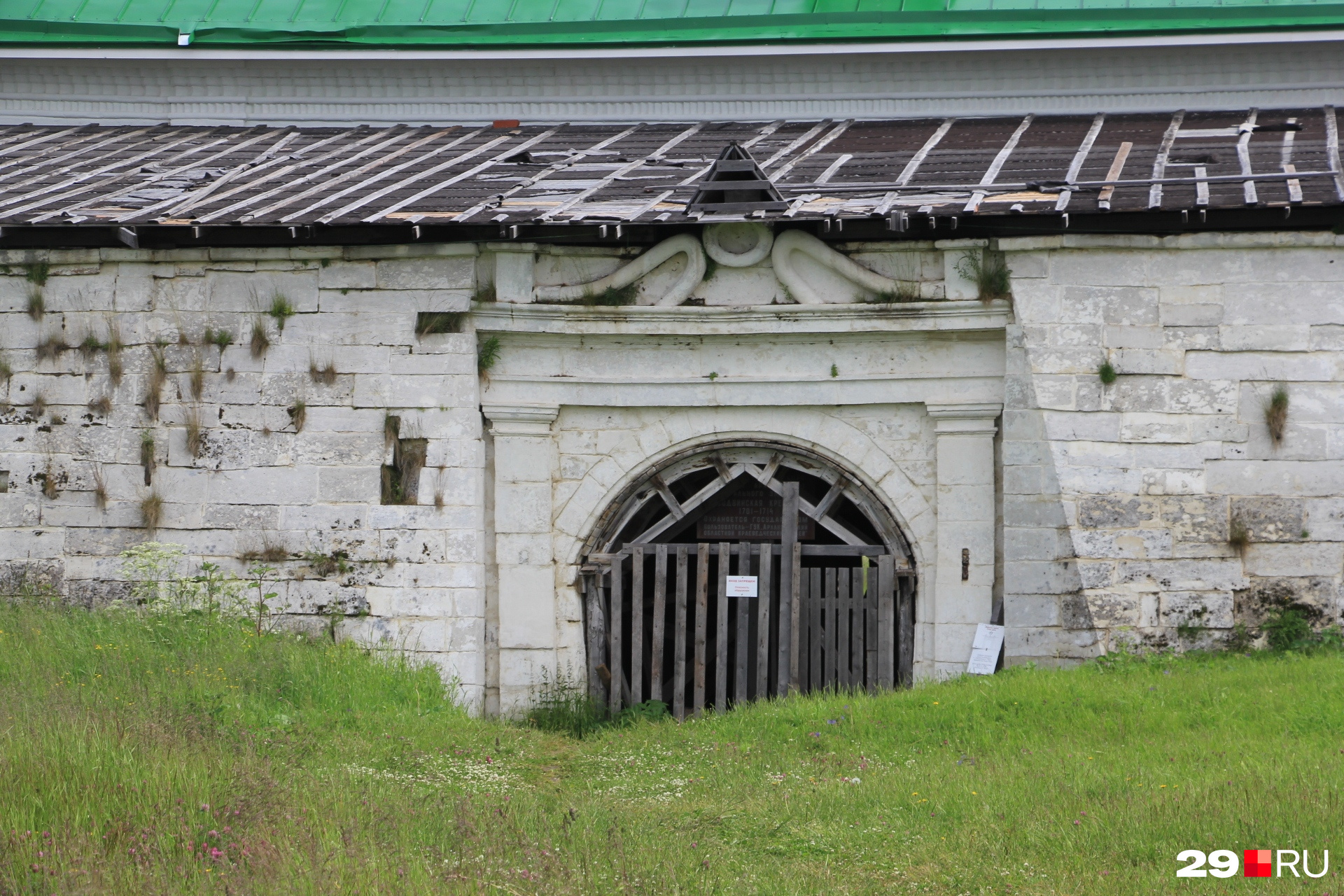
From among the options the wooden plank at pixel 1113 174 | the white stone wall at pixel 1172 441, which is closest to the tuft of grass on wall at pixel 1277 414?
the white stone wall at pixel 1172 441

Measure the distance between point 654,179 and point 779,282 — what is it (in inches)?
52.7

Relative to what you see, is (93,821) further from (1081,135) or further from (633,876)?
(1081,135)

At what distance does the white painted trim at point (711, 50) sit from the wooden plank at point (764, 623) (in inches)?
173

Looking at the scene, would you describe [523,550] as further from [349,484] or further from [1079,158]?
[1079,158]

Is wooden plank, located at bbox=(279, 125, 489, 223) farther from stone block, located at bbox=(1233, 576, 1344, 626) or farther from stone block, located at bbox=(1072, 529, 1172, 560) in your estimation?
stone block, located at bbox=(1233, 576, 1344, 626)

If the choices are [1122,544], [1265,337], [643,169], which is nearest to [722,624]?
[1122,544]

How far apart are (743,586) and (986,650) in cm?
159

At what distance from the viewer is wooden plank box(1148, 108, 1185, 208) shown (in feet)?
26.6

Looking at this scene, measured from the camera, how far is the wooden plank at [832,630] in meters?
8.86

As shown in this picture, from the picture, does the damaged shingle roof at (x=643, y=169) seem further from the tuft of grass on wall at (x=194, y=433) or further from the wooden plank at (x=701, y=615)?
the wooden plank at (x=701, y=615)

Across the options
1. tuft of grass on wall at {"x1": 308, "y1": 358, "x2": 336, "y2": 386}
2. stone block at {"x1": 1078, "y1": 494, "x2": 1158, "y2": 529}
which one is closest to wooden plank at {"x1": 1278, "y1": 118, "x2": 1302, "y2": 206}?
stone block at {"x1": 1078, "y1": 494, "x2": 1158, "y2": 529}

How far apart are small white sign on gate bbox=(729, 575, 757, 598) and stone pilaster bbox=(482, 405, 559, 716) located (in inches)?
45.8

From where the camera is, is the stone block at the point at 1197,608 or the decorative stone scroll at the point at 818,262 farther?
the decorative stone scroll at the point at 818,262

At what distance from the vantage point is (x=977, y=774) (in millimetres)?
6234
